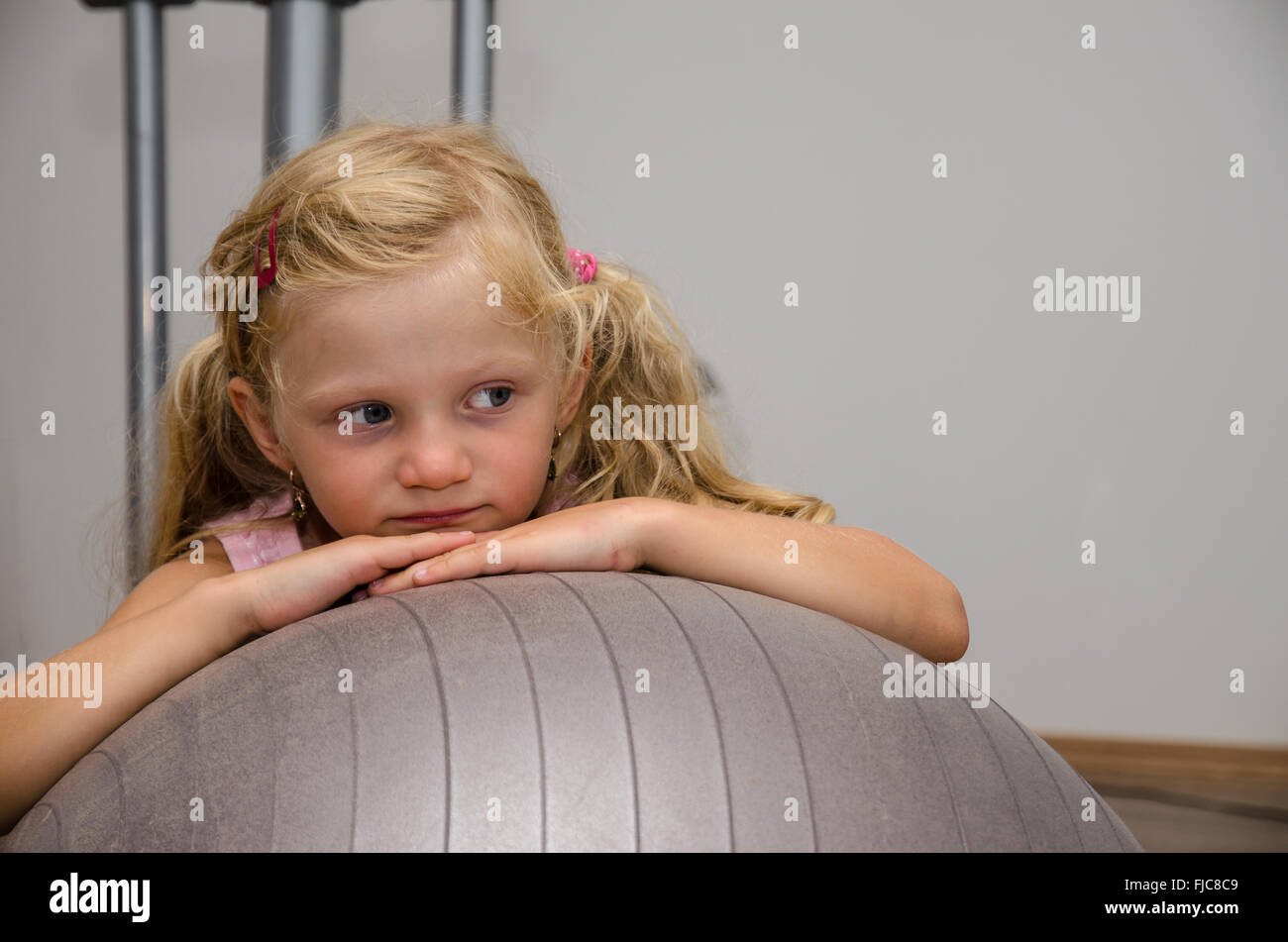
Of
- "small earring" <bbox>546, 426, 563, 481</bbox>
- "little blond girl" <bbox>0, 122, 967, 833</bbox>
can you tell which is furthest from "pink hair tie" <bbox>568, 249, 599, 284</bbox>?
"small earring" <bbox>546, 426, 563, 481</bbox>

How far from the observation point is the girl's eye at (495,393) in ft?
2.88

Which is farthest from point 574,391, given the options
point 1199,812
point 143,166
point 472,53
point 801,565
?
point 1199,812

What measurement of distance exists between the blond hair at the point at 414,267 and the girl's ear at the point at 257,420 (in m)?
0.01

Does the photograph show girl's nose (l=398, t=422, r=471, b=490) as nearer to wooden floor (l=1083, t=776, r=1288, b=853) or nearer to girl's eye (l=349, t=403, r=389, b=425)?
girl's eye (l=349, t=403, r=389, b=425)

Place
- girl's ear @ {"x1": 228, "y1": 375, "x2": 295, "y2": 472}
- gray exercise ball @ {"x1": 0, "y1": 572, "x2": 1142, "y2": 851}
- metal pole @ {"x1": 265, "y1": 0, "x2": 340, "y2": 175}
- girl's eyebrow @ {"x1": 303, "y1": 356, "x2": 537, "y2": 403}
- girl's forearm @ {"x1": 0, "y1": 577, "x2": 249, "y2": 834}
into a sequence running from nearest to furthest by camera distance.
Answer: gray exercise ball @ {"x1": 0, "y1": 572, "x2": 1142, "y2": 851}, girl's forearm @ {"x1": 0, "y1": 577, "x2": 249, "y2": 834}, girl's eyebrow @ {"x1": 303, "y1": 356, "x2": 537, "y2": 403}, girl's ear @ {"x1": 228, "y1": 375, "x2": 295, "y2": 472}, metal pole @ {"x1": 265, "y1": 0, "x2": 340, "y2": 175}

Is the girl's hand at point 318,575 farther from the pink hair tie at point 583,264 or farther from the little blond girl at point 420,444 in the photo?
the pink hair tie at point 583,264

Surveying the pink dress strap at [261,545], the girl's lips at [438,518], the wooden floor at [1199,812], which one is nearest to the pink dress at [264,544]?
the pink dress strap at [261,545]

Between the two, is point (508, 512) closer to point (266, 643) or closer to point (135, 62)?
point (266, 643)

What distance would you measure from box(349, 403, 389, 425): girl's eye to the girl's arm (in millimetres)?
206

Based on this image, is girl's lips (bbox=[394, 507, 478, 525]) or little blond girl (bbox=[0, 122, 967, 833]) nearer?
little blond girl (bbox=[0, 122, 967, 833])

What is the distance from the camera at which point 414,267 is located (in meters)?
0.85

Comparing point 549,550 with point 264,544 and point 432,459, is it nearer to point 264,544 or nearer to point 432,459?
point 432,459

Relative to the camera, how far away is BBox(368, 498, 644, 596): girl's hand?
0.75 meters
